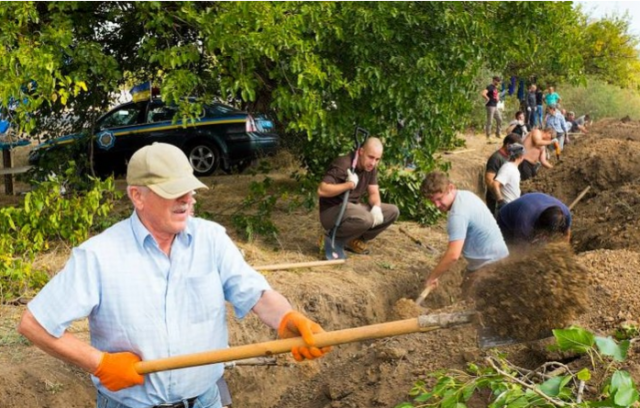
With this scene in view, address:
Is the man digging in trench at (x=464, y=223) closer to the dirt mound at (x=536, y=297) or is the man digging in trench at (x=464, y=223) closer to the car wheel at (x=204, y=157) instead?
the dirt mound at (x=536, y=297)

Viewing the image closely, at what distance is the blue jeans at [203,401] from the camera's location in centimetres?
328

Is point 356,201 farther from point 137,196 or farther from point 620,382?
point 620,382

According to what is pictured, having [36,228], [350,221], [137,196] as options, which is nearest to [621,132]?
[350,221]

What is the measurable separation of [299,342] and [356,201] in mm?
5846

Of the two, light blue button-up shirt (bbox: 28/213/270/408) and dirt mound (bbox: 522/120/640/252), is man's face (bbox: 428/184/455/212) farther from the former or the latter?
dirt mound (bbox: 522/120/640/252)

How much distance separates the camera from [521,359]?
471 centimetres

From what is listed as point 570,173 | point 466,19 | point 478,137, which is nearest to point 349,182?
point 466,19

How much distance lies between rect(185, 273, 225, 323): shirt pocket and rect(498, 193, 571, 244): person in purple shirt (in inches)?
173

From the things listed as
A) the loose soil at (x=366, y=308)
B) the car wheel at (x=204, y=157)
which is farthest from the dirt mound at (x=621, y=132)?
the car wheel at (x=204, y=157)

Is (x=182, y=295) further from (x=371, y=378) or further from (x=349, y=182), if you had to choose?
(x=349, y=182)

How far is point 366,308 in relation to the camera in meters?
7.90

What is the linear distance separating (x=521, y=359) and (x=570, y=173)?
11126mm

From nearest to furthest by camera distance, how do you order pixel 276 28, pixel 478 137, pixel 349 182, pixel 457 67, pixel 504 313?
pixel 504 313
pixel 276 28
pixel 349 182
pixel 457 67
pixel 478 137

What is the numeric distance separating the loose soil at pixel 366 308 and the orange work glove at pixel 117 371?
1.69m
